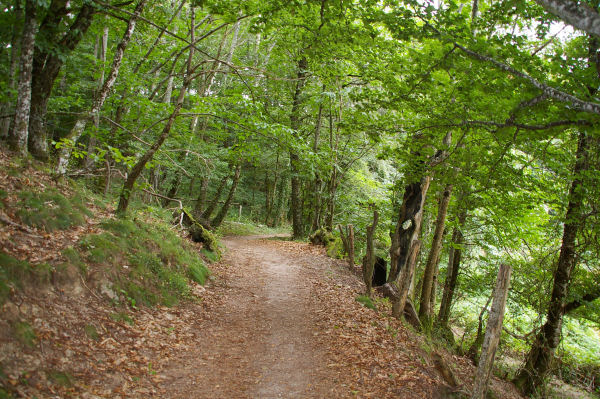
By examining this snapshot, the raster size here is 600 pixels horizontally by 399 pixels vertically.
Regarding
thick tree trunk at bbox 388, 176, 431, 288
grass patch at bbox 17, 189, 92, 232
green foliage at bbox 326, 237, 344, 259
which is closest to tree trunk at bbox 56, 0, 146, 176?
grass patch at bbox 17, 189, 92, 232

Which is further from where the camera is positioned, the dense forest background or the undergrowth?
the undergrowth

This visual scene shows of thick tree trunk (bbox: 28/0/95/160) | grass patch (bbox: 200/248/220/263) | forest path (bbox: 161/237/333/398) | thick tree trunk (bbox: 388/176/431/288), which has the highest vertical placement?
thick tree trunk (bbox: 28/0/95/160)

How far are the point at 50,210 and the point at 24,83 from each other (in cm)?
228

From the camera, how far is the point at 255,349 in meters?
6.30

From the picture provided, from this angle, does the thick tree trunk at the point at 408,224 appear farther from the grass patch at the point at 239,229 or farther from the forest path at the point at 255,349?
the grass patch at the point at 239,229

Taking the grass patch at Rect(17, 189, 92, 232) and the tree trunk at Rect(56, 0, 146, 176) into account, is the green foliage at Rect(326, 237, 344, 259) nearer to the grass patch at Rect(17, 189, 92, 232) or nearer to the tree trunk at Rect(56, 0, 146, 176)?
the grass patch at Rect(17, 189, 92, 232)

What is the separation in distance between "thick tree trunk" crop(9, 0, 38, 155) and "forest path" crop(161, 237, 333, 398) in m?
4.80

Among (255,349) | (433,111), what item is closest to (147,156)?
(255,349)

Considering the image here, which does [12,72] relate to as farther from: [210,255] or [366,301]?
[366,301]

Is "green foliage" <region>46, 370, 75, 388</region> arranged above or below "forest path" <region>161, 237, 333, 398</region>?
above

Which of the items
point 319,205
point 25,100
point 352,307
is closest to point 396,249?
point 352,307

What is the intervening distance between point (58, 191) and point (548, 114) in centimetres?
810

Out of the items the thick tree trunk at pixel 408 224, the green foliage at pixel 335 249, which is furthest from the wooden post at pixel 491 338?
the green foliage at pixel 335 249

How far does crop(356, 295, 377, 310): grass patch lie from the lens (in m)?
8.82
